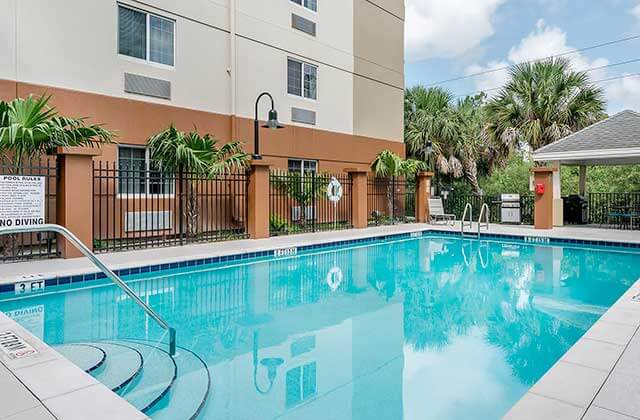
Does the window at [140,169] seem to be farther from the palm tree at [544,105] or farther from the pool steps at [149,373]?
the palm tree at [544,105]

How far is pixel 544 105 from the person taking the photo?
623 inches

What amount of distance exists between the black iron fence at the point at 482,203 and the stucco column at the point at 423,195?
62.1 inches

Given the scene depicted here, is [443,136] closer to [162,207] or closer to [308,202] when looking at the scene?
[308,202]

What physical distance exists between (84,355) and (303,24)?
12.6 m

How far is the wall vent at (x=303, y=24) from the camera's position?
13.7 meters

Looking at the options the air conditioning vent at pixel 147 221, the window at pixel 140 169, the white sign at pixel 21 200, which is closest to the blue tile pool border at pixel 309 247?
the white sign at pixel 21 200

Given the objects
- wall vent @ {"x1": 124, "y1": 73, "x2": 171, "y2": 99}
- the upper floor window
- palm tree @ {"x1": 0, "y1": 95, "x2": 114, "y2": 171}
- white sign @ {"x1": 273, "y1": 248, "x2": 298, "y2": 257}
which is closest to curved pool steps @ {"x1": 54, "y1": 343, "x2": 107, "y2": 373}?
palm tree @ {"x1": 0, "y1": 95, "x2": 114, "y2": 171}

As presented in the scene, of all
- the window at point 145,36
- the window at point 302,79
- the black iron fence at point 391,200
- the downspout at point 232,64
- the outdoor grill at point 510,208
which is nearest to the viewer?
the window at point 145,36

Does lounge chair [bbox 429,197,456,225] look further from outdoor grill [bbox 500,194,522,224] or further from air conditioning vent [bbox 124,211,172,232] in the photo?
air conditioning vent [bbox 124,211,172,232]

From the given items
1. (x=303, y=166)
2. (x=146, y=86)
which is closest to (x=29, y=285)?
(x=146, y=86)

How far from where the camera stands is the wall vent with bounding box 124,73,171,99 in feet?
32.6

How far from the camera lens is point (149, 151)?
1038cm

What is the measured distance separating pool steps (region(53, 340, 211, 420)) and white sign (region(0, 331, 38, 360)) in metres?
0.36

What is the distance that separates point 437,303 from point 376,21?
13.6 m
